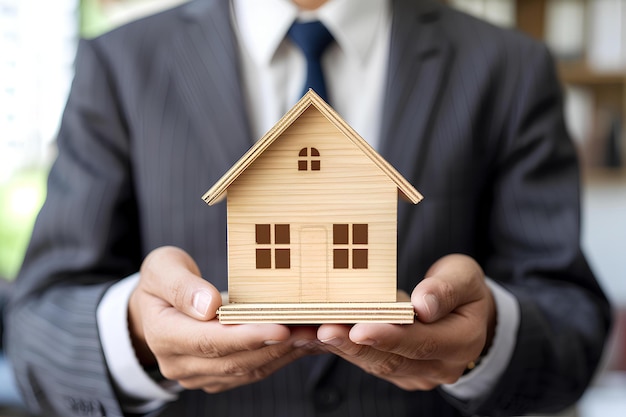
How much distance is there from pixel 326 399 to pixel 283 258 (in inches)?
12.2

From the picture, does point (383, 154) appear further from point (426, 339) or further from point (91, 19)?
point (91, 19)

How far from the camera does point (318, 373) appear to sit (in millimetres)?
937

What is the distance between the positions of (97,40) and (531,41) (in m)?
0.64

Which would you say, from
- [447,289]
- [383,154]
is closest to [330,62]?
[383,154]

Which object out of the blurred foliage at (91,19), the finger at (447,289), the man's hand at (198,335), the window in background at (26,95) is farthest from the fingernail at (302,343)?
the blurred foliage at (91,19)

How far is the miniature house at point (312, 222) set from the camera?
71cm

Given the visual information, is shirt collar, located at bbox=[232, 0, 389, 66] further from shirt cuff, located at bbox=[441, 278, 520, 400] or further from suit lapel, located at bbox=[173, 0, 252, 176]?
shirt cuff, located at bbox=[441, 278, 520, 400]

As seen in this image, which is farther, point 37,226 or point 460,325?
point 37,226

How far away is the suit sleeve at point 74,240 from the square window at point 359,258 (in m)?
0.36

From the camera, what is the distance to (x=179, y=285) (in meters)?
0.67

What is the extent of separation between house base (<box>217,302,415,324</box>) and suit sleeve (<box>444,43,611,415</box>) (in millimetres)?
392

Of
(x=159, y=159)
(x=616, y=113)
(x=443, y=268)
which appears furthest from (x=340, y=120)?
(x=616, y=113)

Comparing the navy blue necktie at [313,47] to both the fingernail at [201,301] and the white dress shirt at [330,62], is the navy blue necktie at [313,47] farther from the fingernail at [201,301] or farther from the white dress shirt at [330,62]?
the fingernail at [201,301]

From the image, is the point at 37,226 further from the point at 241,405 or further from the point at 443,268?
the point at 443,268
